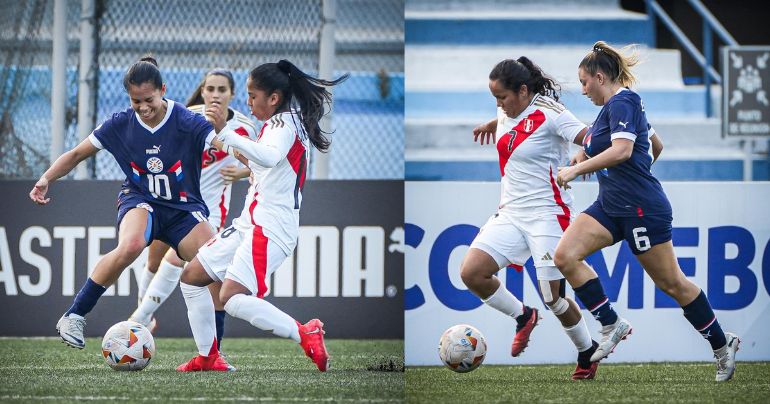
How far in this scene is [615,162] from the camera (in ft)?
17.8

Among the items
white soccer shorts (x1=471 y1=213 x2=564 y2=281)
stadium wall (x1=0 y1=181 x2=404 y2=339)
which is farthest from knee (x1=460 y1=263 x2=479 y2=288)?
stadium wall (x1=0 y1=181 x2=404 y2=339)

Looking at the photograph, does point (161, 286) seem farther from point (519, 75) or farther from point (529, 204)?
point (519, 75)

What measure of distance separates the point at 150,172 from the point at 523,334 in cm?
211

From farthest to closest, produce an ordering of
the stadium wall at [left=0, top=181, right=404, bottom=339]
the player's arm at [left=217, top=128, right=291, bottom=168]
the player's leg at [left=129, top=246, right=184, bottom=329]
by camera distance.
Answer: the stadium wall at [left=0, top=181, right=404, bottom=339], the player's leg at [left=129, top=246, right=184, bottom=329], the player's arm at [left=217, top=128, right=291, bottom=168]

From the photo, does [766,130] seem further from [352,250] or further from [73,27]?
[73,27]

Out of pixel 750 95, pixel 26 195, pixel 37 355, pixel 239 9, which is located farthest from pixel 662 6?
pixel 37 355

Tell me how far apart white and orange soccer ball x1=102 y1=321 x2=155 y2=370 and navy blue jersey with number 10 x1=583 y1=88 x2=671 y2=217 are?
239 cm

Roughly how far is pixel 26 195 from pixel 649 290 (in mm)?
4449

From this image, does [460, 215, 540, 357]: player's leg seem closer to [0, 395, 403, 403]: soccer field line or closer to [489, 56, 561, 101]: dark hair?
[489, 56, 561, 101]: dark hair

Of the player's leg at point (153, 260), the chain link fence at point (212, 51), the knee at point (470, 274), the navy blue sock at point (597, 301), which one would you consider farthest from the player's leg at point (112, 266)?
the chain link fence at point (212, 51)

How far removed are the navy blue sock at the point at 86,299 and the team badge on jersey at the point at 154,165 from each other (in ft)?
2.11

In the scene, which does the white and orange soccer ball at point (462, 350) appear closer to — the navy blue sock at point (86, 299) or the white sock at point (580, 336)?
the white sock at point (580, 336)

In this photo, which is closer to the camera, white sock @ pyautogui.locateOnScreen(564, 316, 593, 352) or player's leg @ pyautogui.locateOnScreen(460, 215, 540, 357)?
white sock @ pyautogui.locateOnScreen(564, 316, 593, 352)

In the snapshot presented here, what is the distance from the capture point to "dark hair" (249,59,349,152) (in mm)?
5410
